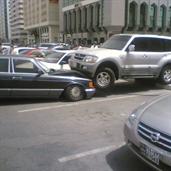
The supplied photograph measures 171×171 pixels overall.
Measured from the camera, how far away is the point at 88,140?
14.8 feet

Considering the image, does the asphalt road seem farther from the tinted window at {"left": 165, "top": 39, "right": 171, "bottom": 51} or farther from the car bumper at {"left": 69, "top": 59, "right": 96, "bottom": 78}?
the tinted window at {"left": 165, "top": 39, "right": 171, "bottom": 51}

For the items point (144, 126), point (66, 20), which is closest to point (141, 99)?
point (144, 126)

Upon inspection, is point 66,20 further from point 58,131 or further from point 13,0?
point 13,0

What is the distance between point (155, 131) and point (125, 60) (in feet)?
17.8

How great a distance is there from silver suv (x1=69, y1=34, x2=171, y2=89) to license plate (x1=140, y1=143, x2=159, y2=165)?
4.77 metres

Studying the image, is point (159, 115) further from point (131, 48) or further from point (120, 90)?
point (120, 90)

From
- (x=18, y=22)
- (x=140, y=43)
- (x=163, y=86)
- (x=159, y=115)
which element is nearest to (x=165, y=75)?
(x=163, y=86)

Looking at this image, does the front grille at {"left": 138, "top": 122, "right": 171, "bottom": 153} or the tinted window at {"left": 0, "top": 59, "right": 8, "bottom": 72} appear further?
the tinted window at {"left": 0, "top": 59, "right": 8, "bottom": 72}

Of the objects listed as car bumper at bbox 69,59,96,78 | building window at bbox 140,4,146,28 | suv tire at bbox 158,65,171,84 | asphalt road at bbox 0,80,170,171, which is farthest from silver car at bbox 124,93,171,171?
building window at bbox 140,4,146,28

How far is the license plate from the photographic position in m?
2.91

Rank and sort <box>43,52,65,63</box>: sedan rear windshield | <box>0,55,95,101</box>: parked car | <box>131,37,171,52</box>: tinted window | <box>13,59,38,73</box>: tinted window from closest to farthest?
<box>0,55,95,101</box>: parked car, <box>13,59,38,73</box>: tinted window, <box>131,37,171,52</box>: tinted window, <box>43,52,65,63</box>: sedan rear windshield

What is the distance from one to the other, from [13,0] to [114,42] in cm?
16044

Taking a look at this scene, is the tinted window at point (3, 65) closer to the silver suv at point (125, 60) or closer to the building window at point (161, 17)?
the silver suv at point (125, 60)

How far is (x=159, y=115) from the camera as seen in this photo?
3.20m
